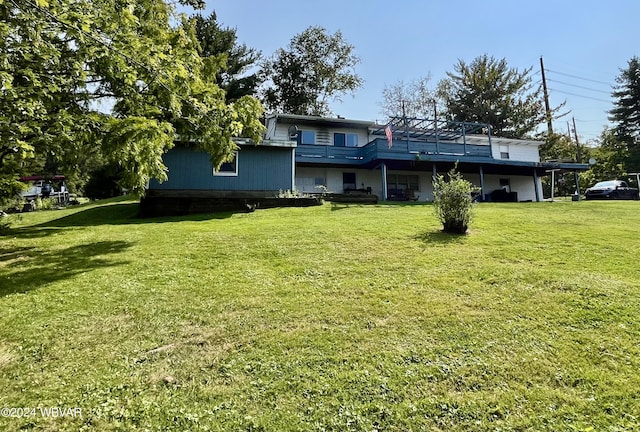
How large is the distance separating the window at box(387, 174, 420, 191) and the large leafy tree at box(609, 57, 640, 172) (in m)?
33.9

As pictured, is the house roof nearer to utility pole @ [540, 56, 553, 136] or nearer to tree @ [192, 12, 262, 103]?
tree @ [192, 12, 262, 103]

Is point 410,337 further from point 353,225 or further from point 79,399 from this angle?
point 353,225

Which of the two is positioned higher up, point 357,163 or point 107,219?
point 357,163

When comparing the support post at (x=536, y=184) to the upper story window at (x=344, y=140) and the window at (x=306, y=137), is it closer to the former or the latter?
the upper story window at (x=344, y=140)

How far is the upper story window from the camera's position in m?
21.0

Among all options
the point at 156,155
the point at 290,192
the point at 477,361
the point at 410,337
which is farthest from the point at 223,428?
the point at 290,192

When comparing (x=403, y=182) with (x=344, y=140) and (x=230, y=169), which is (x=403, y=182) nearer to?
(x=344, y=140)

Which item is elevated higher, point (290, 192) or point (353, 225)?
point (290, 192)

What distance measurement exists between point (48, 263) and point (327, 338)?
5.79m


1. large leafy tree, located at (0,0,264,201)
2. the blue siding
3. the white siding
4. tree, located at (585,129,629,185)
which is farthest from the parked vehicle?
large leafy tree, located at (0,0,264,201)

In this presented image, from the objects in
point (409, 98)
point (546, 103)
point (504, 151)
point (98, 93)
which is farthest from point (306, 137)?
point (546, 103)

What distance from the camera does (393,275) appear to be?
5.33 m

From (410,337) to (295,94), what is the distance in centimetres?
3458

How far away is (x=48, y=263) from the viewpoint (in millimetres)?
6391
